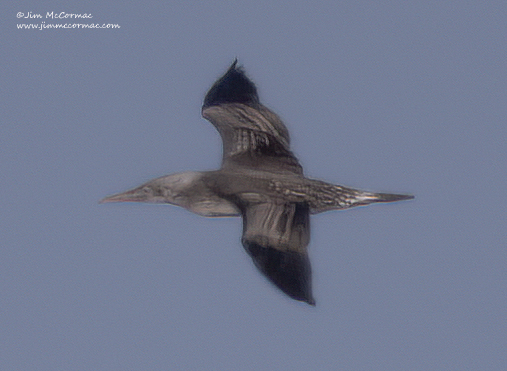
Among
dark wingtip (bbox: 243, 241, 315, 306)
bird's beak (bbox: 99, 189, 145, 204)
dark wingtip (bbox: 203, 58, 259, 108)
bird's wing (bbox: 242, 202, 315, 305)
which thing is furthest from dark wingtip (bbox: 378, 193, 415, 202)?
bird's beak (bbox: 99, 189, 145, 204)

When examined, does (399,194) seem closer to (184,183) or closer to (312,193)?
(312,193)

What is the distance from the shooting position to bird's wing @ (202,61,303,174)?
30.9 ft

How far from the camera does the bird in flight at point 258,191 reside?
7762mm

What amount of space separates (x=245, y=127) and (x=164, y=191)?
1.24 meters

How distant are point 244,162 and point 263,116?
2.34ft

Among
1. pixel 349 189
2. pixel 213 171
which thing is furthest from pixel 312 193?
pixel 213 171

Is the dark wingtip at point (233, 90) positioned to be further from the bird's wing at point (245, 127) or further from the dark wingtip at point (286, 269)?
the dark wingtip at point (286, 269)

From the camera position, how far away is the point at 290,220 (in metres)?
8.23

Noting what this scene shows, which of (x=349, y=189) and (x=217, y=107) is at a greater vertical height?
(x=217, y=107)

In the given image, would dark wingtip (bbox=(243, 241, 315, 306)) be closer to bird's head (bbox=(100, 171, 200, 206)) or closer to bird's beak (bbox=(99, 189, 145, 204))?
bird's head (bbox=(100, 171, 200, 206))

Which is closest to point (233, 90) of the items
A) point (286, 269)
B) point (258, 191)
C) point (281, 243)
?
point (258, 191)

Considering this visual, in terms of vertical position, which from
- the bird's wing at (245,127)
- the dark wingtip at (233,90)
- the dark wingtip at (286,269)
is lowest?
the dark wingtip at (286,269)

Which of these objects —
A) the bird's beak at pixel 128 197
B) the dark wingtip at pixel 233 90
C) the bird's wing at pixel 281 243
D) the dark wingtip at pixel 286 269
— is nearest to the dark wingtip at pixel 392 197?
the bird's wing at pixel 281 243

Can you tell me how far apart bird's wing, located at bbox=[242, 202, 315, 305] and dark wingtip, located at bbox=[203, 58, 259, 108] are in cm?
191
